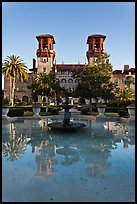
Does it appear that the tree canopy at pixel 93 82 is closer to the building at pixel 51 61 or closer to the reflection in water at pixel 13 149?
the reflection in water at pixel 13 149

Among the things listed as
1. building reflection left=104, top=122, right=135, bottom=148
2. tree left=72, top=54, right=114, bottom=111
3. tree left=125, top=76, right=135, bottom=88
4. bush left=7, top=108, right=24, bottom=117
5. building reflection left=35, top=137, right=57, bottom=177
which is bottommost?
building reflection left=104, top=122, right=135, bottom=148

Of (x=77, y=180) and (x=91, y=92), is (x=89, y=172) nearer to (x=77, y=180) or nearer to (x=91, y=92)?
(x=77, y=180)

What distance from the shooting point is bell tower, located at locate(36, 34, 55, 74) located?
55281 mm

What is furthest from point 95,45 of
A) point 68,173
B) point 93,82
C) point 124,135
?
point 68,173

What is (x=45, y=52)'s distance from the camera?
184ft

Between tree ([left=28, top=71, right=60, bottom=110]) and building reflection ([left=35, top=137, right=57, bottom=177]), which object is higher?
tree ([left=28, top=71, right=60, bottom=110])

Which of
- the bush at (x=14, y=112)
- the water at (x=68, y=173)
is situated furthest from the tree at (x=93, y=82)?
the water at (x=68, y=173)

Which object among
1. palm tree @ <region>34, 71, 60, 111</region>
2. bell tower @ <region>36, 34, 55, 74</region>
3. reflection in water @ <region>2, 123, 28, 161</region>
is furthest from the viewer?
bell tower @ <region>36, 34, 55, 74</region>

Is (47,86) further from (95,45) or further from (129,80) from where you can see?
(129,80)

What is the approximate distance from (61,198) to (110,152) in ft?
12.9

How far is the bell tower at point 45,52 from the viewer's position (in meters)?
55.3

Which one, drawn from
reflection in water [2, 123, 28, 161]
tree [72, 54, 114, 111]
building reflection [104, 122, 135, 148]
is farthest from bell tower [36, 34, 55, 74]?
reflection in water [2, 123, 28, 161]

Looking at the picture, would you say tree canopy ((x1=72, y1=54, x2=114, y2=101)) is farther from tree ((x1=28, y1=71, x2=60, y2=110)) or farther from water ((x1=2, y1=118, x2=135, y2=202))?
water ((x1=2, y1=118, x2=135, y2=202))

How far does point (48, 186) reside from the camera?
13.0ft
